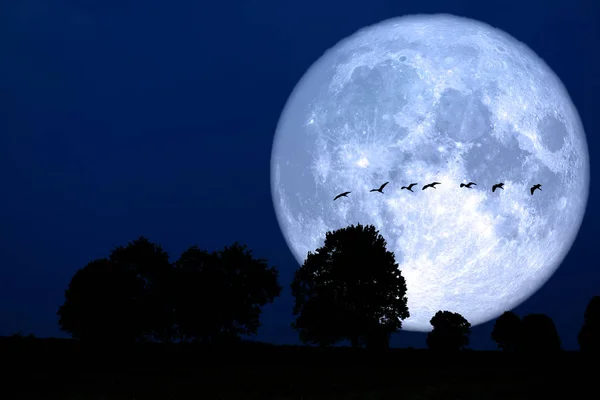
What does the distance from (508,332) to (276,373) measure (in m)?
62.4

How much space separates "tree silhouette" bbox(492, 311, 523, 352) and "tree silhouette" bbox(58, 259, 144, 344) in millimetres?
62595

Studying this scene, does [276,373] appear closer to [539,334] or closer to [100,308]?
[100,308]

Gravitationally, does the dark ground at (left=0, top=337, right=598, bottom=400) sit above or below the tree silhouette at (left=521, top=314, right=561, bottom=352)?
below

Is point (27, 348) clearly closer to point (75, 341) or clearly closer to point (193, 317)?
point (75, 341)

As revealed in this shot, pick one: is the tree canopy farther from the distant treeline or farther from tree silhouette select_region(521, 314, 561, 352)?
tree silhouette select_region(521, 314, 561, 352)

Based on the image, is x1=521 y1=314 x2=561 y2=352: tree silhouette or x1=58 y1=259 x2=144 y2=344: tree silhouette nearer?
x1=58 y1=259 x2=144 y2=344: tree silhouette

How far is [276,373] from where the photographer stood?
50844mm

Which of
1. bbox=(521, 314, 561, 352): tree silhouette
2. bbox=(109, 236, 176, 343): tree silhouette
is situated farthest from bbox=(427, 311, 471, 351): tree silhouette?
bbox=(109, 236, 176, 343): tree silhouette

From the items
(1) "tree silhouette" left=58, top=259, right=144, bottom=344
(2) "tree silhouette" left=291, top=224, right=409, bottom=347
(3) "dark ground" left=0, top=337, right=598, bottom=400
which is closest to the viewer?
(3) "dark ground" left=0, top=337, right=598, bottom=400

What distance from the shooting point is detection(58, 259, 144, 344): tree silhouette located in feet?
231

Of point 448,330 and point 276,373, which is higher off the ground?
point 448,330

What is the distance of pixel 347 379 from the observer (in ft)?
155

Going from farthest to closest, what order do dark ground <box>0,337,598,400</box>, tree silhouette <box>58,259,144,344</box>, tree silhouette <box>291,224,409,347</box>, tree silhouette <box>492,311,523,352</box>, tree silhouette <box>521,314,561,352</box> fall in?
tree silhouette <box>492,311,523,352</box>
tree silhouette <box>521,314,561,352</box>
tree silhouette <box>58,259,144,344</box>
tree silhouette <box>291,224,409,347</box>
dark ground <box>0,337,598,400</box>

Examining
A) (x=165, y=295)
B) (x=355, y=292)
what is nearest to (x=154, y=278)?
(x=165, y=295)
